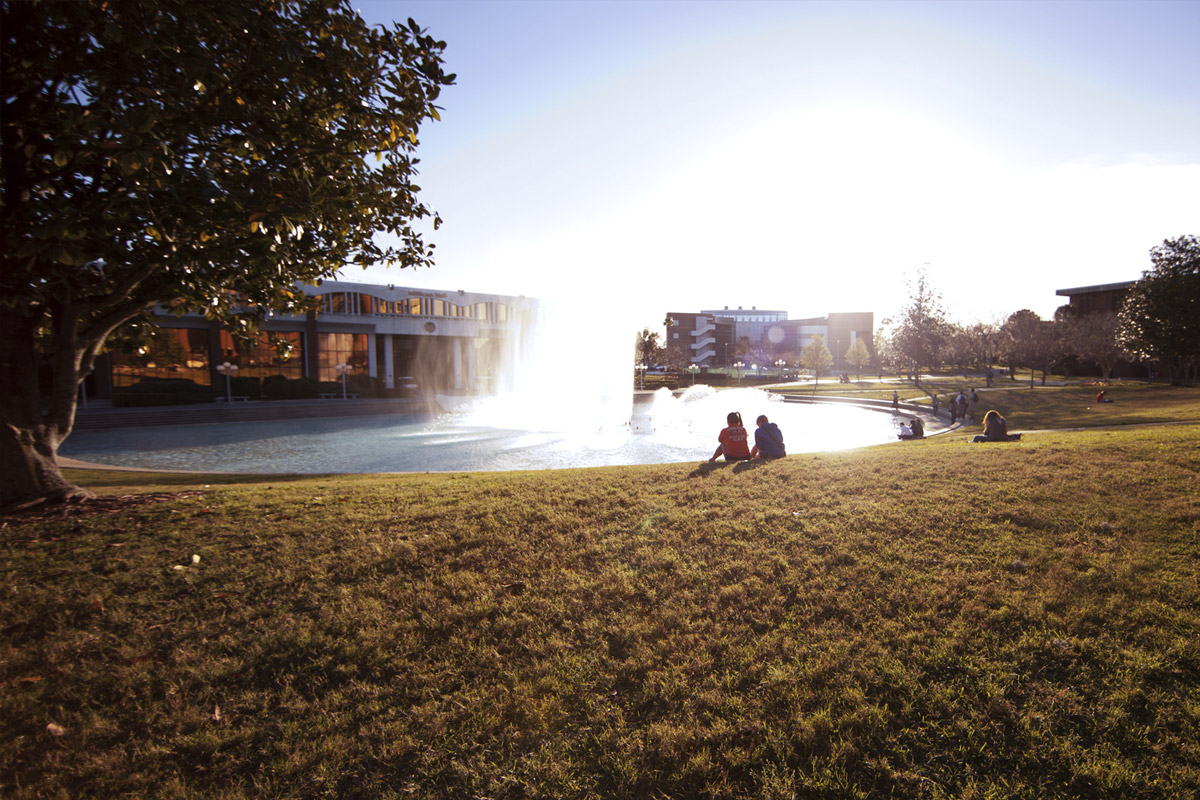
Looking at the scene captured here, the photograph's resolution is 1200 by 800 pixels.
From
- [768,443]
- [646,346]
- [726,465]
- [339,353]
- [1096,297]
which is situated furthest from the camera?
[646,346]

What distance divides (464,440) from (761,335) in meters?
146

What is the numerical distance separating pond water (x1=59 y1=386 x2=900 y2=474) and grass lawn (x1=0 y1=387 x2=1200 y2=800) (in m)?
8.61

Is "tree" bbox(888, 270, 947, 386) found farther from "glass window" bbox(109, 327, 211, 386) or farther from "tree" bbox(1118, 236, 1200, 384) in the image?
"glass window" bbox(109, 327, 211, 386)

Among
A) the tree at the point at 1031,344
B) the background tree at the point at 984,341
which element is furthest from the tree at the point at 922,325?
the background tree at the point at 984,341

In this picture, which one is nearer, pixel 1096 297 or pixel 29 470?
pixel 29 470

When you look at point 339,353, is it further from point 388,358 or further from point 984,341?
point 984,341

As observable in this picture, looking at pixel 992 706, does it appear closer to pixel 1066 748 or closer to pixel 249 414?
pixel 1066 748

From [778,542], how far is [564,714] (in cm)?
308

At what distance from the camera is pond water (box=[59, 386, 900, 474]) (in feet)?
54.6

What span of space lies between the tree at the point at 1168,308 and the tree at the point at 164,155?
4347 cm

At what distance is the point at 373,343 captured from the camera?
5269 cm

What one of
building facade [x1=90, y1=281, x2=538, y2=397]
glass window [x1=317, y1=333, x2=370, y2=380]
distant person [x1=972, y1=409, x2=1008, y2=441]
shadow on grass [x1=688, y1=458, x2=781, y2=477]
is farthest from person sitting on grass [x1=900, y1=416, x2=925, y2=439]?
glass window [x1=317, y1=333, x2=370, y2=380]

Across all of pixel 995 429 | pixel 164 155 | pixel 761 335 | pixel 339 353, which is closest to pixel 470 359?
pixel 339 353

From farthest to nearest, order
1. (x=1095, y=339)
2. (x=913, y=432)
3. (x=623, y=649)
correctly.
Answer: (x=1095, y=339)
(x=913, y=432)
(x=623, y=649)
